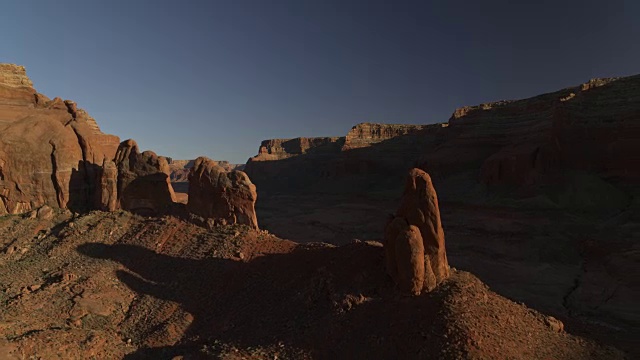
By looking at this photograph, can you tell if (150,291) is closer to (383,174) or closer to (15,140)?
(15,140)

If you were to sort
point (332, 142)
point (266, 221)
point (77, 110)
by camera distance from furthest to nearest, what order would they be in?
point (332, 142)
point (266, 221)
point (77, 110)

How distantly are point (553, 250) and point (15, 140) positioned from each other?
4324cm

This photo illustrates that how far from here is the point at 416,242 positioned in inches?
538

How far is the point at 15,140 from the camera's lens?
2728 centimetres

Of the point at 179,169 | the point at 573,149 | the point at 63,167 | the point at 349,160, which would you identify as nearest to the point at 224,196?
the point at 63,167

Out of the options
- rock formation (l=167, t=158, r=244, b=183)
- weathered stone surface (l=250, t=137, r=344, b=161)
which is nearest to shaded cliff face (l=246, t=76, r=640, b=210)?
weathered stone surface (l=250, t=137, r=344, b=161)

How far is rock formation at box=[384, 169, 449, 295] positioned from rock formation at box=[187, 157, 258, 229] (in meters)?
10.2

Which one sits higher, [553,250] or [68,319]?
[68,319]

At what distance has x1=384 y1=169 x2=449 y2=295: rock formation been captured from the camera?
537 inches

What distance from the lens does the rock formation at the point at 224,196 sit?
884 inches

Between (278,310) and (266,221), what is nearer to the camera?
(278,310)

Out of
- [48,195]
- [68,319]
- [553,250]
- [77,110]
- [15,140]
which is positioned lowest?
[553,250]

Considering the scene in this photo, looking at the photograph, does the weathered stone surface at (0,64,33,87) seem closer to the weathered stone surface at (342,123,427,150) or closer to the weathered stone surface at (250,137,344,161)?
the weathered stone surface at (342,123,427,150)

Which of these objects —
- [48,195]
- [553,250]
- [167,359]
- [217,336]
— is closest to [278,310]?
[217,336]
